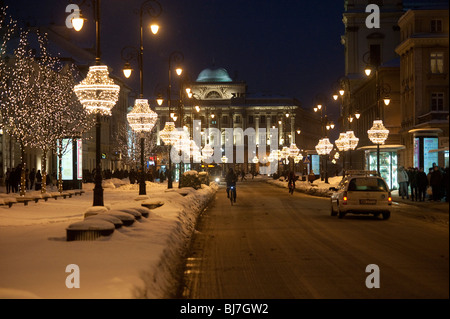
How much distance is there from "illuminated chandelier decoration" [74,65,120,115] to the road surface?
4506mm

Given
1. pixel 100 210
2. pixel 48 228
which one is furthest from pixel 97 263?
pixel 100 210

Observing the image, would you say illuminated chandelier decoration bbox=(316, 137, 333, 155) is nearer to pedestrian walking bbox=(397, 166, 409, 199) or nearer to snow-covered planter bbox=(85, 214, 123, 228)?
pedestrian walking bbox=(397, 166, 409, 199)

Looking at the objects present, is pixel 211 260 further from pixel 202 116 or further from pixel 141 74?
pixel 202 116

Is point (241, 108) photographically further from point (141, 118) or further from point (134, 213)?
point (134, 213)

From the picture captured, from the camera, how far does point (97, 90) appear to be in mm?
20797

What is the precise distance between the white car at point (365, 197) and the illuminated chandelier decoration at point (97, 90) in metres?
8.34

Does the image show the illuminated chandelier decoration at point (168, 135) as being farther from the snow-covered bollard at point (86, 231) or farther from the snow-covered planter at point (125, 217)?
the snow-covered bollard at point (86, 231)

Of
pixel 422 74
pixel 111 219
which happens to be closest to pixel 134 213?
pixel 111 219

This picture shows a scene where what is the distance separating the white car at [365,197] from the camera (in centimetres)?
2348

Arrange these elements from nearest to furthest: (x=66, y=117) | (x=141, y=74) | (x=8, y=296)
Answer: (x=8, y=296) < (x=141, y=74) < (x=66, y=117)

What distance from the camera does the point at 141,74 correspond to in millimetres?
32031

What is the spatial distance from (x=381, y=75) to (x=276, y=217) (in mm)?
51831

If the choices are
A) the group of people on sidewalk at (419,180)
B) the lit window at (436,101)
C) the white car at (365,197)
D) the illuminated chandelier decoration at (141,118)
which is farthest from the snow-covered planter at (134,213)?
the lit window at (436,101)

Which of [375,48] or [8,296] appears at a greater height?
[375,48]
